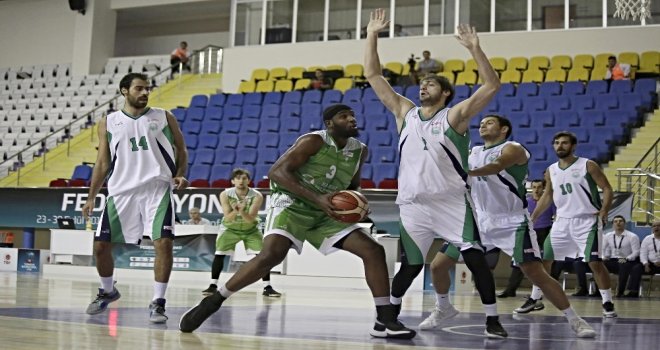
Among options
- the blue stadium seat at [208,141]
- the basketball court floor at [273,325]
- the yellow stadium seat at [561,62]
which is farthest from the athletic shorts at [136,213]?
the yellow stadium seat at [561,62]

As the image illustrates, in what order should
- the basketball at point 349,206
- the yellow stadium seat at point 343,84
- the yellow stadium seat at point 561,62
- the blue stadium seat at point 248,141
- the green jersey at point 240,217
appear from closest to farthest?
the basketball at point 349,206
the green jersey at point 240,217
the blue stadium seat at point 248,141
the yellow stadium seat at point 561,62
the yellow stadium seat at point 343,84

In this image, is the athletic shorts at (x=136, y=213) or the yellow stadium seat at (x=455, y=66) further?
the yellow stadium seat at (x=455, y=66)

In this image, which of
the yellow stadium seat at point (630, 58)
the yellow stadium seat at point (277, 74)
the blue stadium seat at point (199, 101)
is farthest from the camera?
the yellow stadium seat at point (277, 74)

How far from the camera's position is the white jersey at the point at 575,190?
9422 millimetres

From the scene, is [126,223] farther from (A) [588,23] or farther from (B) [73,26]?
(B) [73,26]

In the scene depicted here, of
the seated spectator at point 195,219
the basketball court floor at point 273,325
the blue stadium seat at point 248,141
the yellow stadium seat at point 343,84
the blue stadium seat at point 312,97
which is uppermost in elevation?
the yellow stadium seat at point 343,84

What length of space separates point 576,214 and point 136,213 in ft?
15.3

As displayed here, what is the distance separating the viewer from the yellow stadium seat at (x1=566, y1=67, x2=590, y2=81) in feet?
73.7

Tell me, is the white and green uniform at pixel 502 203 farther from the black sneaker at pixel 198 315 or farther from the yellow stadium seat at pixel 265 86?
the yellow stadium seat at pixel 265 86

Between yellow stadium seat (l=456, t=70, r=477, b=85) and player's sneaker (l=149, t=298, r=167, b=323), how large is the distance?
1715 centimetres

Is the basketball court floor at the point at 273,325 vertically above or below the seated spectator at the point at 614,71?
below

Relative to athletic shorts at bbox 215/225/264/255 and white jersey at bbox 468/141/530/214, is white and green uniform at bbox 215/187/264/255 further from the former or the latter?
white jersey at bbox 468/141/530/214

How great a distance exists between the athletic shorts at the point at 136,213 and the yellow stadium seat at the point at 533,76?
16.8 metres

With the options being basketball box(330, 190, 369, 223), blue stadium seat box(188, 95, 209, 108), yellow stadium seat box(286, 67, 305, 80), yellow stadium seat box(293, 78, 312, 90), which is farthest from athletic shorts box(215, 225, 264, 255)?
yellow stadium seat box(286, 67, 305, 80)
